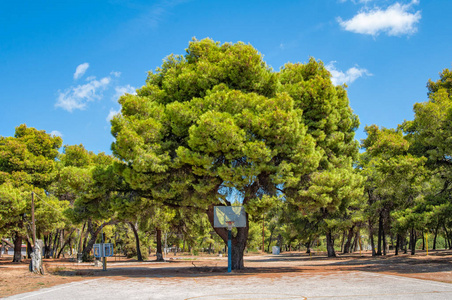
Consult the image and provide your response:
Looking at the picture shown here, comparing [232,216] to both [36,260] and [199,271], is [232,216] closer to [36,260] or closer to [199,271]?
[199,271]

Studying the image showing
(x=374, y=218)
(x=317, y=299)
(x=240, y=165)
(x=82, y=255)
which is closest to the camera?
(x=317, y=299)

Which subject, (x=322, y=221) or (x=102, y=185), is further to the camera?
(x=322, y=221)

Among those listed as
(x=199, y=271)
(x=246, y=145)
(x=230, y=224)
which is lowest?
(x=199, y=271)

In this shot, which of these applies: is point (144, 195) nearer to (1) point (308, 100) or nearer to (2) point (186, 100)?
(2) point (186, 100)

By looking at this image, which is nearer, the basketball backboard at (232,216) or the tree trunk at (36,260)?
the tree trunk at (36,260)

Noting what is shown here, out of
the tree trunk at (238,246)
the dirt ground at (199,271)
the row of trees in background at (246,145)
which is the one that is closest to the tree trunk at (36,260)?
the dirt ground at (199,271)

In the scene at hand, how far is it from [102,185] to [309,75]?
1206 cm

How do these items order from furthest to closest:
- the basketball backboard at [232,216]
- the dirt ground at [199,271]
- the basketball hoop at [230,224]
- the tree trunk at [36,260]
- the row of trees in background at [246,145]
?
the basketball backboard at [232,216] → the basketball hoop at [230,224] → the tree trunk at [36,260] → the row of trees in background at [246,145] → the dirt ground at [199,271]

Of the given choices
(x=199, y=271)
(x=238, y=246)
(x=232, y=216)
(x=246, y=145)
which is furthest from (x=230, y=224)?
(x=246, y=145)

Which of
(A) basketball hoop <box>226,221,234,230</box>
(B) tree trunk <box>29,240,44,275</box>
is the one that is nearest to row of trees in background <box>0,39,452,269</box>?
(A) basketball hoop <box>226,221,234,230</box>

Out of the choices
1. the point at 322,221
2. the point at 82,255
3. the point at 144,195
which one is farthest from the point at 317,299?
the point at 82,255

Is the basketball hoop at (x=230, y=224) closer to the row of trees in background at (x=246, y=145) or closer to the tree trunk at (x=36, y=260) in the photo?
the row of trees in background at (x=246, y=145)

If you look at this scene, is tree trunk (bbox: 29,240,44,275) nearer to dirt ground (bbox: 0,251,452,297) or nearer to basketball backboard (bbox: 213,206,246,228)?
dirt ground (bbox: 0,251,452,297)

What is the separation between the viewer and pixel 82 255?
117 feet
